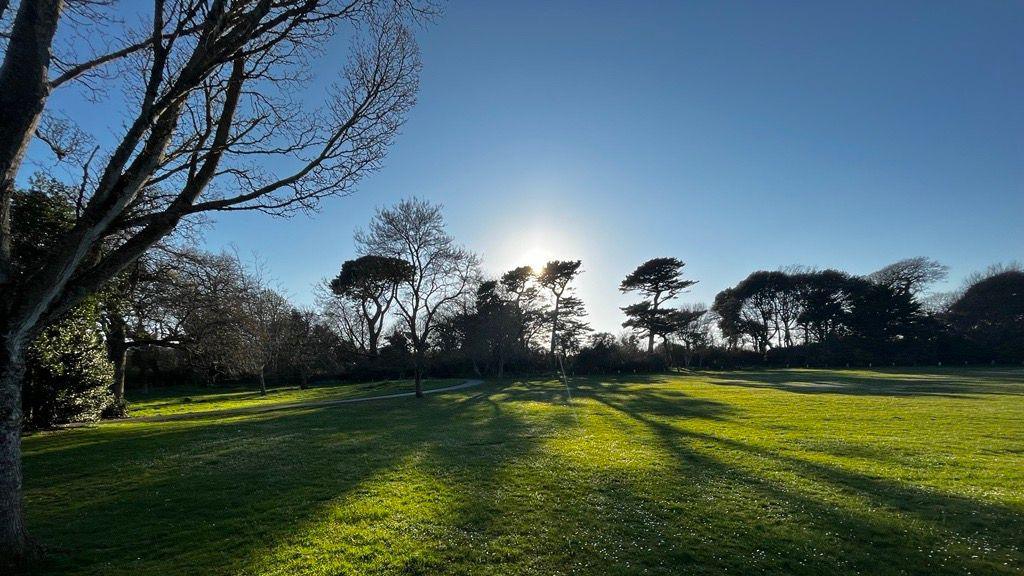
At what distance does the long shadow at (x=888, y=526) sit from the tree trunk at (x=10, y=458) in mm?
8173

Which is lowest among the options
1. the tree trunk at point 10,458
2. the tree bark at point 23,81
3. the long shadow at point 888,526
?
the long shadow at point 888,526

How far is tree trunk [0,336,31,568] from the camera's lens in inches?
179

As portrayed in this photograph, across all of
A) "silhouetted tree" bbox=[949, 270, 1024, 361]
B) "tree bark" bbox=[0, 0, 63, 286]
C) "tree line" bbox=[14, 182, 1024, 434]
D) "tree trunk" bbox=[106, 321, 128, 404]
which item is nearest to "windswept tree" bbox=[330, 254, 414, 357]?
"tree line" bbox=[14, 182, 1024, 434]

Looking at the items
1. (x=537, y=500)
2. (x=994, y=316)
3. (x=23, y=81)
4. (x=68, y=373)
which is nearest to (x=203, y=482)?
(x=537, y=500)

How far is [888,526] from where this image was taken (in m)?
5.57

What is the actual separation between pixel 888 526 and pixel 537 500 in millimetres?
4770

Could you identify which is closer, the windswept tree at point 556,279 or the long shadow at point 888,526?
the long shadow at point 888,526

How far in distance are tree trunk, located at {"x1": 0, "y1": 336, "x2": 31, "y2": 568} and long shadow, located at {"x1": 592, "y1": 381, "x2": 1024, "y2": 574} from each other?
8.17 meters

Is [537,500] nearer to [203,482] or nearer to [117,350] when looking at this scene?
[203,482]

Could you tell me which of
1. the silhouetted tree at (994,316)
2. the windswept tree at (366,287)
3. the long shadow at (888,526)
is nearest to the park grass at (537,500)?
the long shadow at (888,526)

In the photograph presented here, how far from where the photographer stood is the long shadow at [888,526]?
4676 mm

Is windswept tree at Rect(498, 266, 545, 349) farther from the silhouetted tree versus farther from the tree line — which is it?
the silhouetted tree

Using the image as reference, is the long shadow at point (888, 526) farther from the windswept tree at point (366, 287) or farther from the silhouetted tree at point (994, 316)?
the silhouetted tree at point (994, 316)

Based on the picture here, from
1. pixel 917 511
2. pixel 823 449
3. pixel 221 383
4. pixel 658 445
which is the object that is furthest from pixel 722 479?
pixel 221 383
